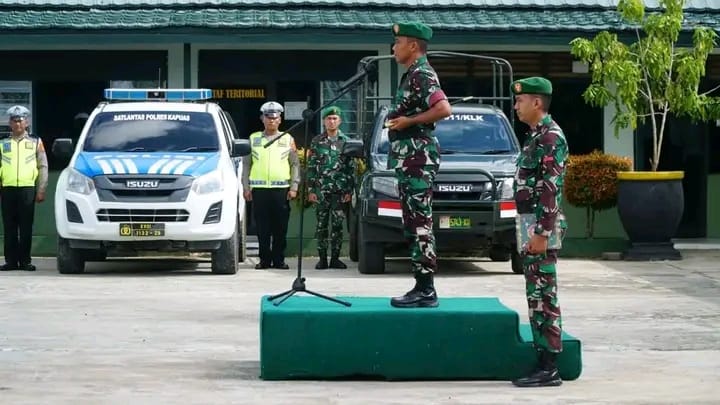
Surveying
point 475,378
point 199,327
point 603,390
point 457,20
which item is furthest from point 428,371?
point 457,20

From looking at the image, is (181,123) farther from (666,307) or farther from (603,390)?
(603,390)

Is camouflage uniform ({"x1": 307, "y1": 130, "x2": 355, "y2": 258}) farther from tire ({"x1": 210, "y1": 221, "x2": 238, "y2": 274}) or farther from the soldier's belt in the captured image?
the soldier's belt

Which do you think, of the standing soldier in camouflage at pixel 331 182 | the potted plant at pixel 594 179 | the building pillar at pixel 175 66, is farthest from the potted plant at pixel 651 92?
the building pillar at pixel 175 66

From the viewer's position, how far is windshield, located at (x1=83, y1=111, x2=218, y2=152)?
17.8 m

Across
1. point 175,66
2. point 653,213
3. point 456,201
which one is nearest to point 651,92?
point 653,213

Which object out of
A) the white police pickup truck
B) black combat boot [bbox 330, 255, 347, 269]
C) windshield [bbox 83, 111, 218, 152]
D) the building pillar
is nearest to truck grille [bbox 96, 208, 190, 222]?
the white police pickup truck

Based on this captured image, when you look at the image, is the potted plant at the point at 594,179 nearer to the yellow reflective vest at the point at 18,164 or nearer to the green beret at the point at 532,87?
the yellow reflective vest at the point at 18,164

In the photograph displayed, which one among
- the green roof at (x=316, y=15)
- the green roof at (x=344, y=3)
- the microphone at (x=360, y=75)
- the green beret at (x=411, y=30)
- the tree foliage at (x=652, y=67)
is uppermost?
the green roof at (x=344, y=3)

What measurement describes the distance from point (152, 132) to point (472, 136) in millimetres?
3628

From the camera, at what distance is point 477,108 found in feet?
60.8

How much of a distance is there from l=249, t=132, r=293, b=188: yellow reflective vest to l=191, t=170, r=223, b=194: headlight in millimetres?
1051

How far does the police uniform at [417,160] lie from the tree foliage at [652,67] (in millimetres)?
10548

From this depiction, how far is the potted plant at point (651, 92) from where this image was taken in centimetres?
1998

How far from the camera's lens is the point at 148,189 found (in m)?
17.0
